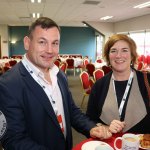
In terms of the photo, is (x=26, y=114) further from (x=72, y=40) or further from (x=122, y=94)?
(x=72, y=40)

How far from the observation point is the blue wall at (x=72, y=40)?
1783cm

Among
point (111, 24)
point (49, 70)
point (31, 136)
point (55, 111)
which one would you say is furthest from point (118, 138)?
point (111, 24)

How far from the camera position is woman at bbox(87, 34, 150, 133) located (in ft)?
A: 6.13

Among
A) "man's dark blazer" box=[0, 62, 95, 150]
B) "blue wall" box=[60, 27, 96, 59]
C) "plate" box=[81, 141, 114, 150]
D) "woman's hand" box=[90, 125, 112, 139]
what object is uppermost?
"blue wall" box=[60, 27, 96, 59]

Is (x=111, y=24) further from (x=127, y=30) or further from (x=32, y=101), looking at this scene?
(x=32, y=101)

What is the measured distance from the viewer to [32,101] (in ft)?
4.07

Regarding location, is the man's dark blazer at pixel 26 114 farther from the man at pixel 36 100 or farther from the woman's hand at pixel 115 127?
the woman's hand at pixel 115 127

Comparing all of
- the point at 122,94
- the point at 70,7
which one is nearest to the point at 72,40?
the point at 70,7

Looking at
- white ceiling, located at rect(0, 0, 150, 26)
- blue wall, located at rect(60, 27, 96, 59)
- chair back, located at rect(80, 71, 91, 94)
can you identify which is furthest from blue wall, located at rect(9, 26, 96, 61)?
chair back, located at rect(80, 71, 91, 94)

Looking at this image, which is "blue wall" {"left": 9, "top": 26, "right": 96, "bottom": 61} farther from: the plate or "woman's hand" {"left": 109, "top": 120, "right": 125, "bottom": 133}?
the plate

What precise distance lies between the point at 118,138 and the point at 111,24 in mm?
13923

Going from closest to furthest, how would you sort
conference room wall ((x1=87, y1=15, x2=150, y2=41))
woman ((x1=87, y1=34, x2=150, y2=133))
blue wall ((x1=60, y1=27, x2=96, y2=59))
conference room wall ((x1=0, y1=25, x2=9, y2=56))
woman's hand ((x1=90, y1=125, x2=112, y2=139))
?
woman's hand ((x1=90, y1=125, x2=112, y2=139)) → woman ((x1=87, y1=34, x2=150, y2=133)) → conference room wall ((x1=87, y1=15, x2=150, y2=41)) → conference room wall ((x1=0, y1=25, x2=9, y2=56)) → blue wall ((x1=60, y1=27, x2=96, y2=59))

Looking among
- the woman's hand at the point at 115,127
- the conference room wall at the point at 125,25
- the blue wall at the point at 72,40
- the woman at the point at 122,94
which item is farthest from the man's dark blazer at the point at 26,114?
the blue wall at the point at 72,40

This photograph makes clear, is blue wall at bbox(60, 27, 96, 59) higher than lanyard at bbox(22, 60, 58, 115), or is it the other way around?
blue wall at bbox(60, 27, 96, 59)
